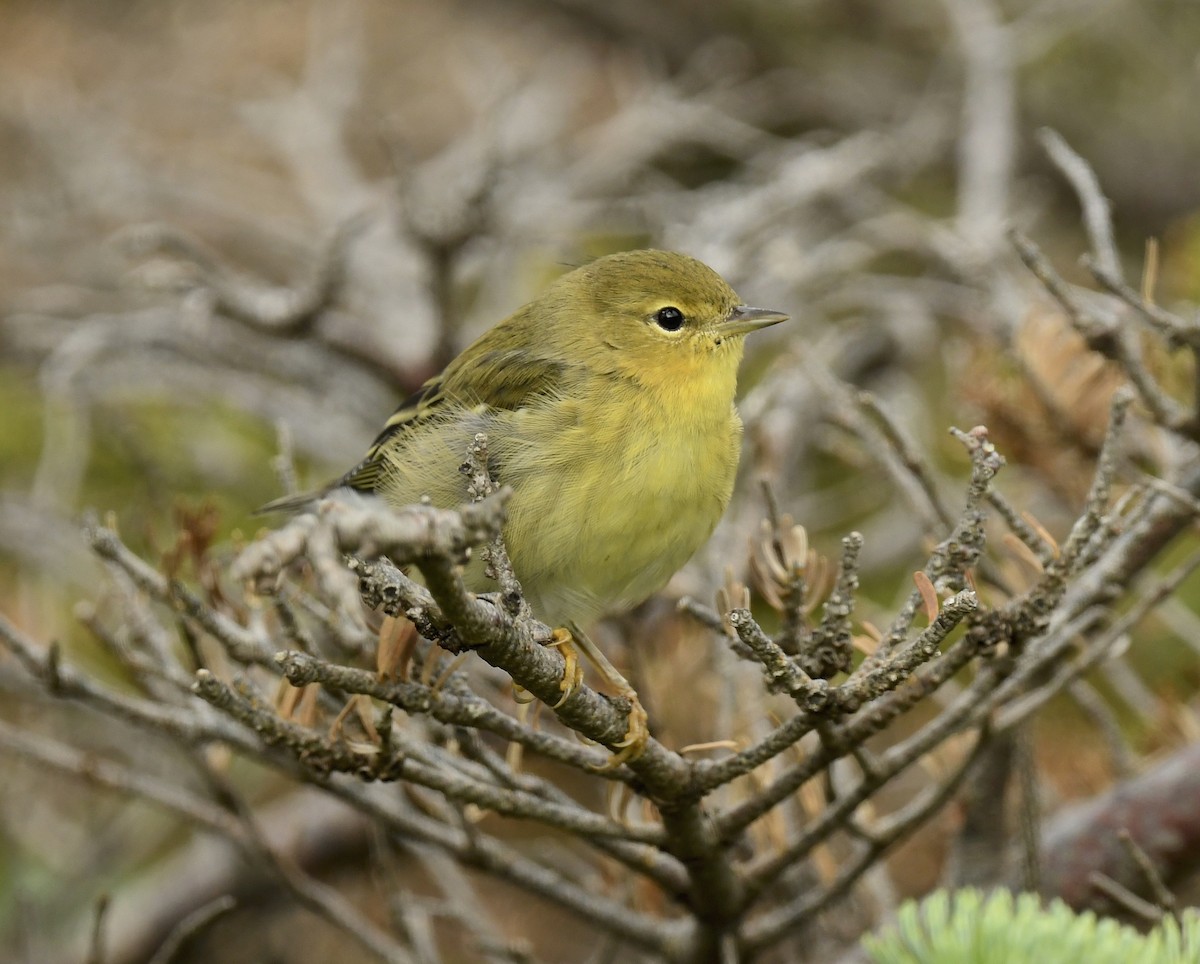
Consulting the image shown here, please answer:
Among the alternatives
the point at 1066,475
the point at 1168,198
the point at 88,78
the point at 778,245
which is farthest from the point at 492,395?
the point at 88,78

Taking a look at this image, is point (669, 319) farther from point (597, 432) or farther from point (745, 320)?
point (597, 432)

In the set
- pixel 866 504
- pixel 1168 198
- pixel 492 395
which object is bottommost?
pixel 492 395

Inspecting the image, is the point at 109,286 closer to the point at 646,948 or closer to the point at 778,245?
the point at 778,245

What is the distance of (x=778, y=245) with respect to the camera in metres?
4.12

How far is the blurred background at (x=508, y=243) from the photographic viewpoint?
3.38 metres

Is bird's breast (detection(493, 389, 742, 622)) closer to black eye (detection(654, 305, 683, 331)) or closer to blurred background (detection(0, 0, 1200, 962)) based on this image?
blurred background (detection(0, 0, 1200, 962))

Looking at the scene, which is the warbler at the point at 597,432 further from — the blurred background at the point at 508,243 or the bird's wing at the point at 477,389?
the blurred background at the point at 508,243

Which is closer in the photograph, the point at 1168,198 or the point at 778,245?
the point at 778,245

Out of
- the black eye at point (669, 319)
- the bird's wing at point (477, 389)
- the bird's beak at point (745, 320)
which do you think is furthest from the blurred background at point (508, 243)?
the bird's wing at point (477, 389)

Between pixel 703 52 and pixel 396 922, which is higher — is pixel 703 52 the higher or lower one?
the higher one

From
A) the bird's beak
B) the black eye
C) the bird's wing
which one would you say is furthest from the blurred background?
the bird's wing

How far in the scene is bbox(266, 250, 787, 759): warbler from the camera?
8.16 feet

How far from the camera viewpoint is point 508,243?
433 cm

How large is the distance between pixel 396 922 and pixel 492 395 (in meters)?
1.08
